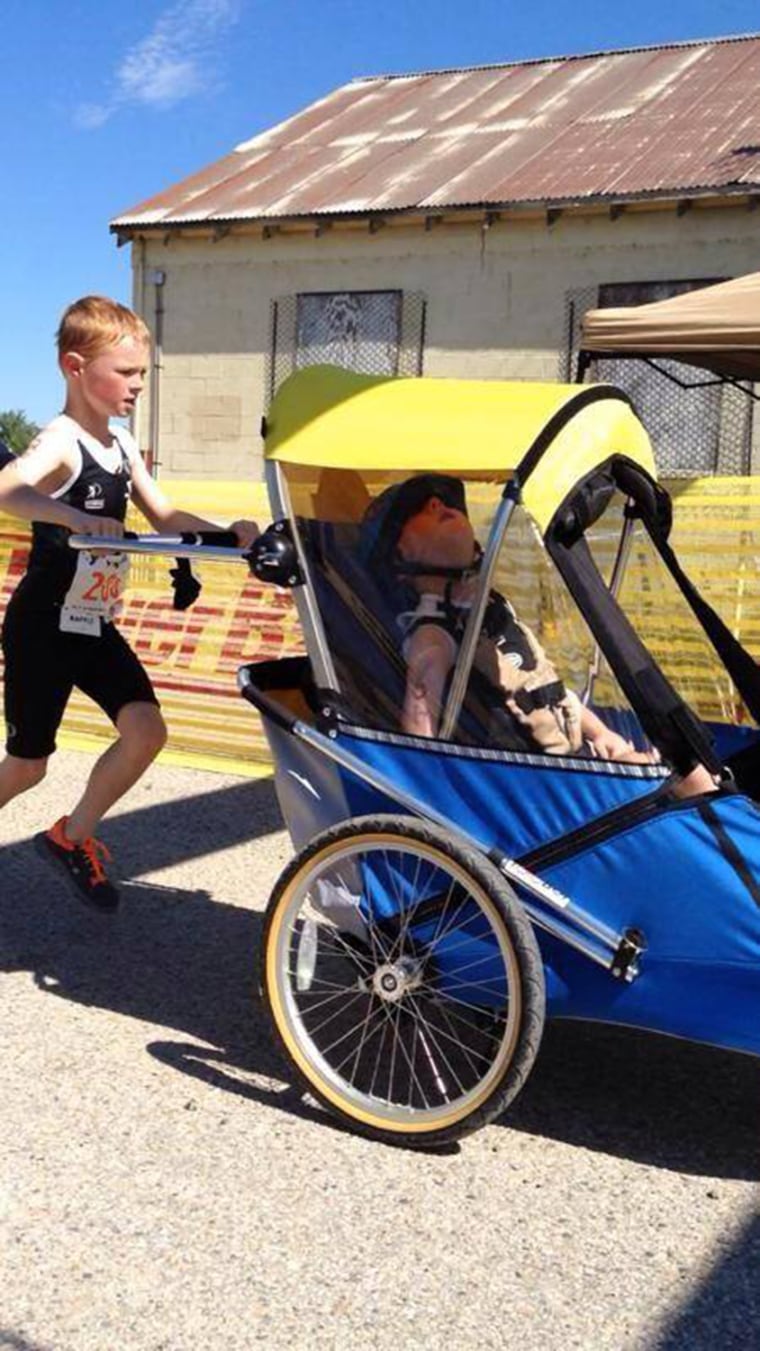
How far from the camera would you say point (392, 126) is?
1791cm

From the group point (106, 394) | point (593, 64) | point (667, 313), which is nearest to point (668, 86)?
point (593, 64)

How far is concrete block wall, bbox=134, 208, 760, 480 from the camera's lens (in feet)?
46.7

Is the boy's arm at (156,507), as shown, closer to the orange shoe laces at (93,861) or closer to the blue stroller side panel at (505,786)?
the orange shoe laces at (93,861)

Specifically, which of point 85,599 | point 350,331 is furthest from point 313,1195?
point 350,331

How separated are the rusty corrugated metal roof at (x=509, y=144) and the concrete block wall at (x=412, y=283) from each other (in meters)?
0.38

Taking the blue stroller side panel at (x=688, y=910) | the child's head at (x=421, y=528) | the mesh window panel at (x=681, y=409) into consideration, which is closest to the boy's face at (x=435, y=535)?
the child's head at (x=421, y=528)

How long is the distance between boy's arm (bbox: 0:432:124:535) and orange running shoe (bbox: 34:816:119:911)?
1.04 meters

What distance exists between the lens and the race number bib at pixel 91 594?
13.6 ft

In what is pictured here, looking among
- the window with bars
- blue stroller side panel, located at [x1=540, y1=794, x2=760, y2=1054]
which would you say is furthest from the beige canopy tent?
the window with bars

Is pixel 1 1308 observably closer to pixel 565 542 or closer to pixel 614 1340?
pixel 614 1340

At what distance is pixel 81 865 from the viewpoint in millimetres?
4328

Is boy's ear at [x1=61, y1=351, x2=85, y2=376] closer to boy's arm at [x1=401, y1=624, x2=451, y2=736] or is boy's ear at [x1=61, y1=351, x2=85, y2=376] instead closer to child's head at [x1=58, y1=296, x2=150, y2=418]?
child's head at [x1=58, y1=296, x2=150, y2=418]

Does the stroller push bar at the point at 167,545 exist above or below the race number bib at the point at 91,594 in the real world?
above

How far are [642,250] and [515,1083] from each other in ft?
41.7
